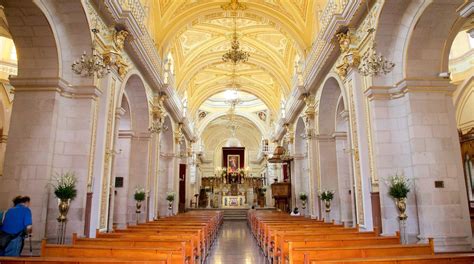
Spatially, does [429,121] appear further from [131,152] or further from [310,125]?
[131,152]

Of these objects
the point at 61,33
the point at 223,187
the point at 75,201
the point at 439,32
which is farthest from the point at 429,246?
the point at 223,187

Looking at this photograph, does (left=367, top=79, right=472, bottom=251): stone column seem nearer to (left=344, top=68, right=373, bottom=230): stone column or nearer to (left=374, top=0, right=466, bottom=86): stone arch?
(left=374, top=0, right=466, bottom=86): stone arch

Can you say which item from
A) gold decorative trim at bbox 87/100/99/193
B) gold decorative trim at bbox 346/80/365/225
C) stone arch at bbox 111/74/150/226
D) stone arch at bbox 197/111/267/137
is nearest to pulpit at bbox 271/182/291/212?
stone arch at bbox 111/74/150/226

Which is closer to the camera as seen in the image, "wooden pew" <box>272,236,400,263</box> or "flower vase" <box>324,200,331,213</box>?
"wooden pew" <box>272,236,400,263</box>

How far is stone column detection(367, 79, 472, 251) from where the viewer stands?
706 cm

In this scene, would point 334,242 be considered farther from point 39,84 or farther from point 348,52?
point 39,84

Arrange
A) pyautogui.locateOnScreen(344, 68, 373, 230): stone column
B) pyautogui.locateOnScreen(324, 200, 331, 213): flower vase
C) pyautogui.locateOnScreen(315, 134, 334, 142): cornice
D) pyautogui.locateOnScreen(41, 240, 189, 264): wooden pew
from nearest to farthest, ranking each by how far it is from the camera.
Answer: pyautogui.locateOnScreen(41, 240, 189, 264): wooden pew, pyautogui.locateOnScreen(344, 68, 373, 230): stone column, pyautogui.locateOnScreen(324, 200, 331, 213): flower vase, pyautogui.locateOnScreen(315, 134, 334, 142): cornice

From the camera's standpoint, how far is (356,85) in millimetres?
8703

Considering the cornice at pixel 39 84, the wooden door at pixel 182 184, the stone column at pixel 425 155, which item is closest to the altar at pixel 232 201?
the wooden door at pixel 182 184

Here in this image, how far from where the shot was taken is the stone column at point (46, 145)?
7.08 metres

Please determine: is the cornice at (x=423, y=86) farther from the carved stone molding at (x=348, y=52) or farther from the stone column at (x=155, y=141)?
the stone column at (x=155, y=141)

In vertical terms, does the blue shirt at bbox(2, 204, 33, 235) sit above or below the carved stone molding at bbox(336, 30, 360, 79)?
below

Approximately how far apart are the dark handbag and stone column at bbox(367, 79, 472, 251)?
713 centimetres

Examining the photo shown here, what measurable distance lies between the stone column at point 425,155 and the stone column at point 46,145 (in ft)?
21.8
